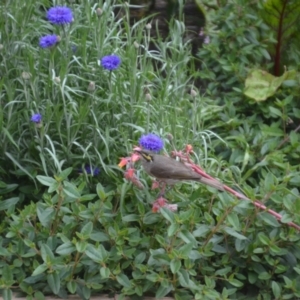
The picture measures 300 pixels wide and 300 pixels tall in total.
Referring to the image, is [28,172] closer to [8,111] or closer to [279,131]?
Result: [8,111]

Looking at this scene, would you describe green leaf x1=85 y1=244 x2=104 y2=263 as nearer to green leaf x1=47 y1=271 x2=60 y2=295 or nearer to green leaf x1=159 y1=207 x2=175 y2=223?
green leaf x1=47 y1=271 x2=60 y2=295

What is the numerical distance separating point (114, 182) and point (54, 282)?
2.31 ft

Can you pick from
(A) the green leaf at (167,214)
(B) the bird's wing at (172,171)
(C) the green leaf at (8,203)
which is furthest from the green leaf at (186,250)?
(C) the green leaf at (8,203)

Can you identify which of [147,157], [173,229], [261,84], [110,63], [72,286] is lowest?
[261,84]

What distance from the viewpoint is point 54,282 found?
317 centimetres

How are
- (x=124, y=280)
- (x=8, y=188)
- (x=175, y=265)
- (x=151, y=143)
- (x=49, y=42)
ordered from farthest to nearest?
(x=8, y=188) < (x=49, y=42) < (x=151, y=143) < (x=124, y=280) < (x=175, y=265)

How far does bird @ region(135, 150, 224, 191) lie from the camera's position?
3.35 meters

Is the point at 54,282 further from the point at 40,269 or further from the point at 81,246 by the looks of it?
the point at 81,246

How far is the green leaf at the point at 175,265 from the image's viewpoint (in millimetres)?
3095

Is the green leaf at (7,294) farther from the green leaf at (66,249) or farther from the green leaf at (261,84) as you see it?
the green leaf at (261,84)

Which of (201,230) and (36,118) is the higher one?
(36,118)

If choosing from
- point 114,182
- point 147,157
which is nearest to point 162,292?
point 147,157

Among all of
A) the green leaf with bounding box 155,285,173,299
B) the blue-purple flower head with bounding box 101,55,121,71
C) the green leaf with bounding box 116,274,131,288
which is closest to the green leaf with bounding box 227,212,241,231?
the green leaf with bounding box 155,285,173,299

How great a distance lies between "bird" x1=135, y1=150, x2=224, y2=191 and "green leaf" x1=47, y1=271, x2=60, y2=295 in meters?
0.59
